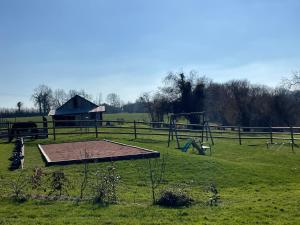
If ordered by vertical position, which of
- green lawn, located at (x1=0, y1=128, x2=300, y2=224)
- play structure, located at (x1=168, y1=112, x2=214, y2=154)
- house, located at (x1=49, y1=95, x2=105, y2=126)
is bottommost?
green lawn, located at (x1=0, y1=128, x2=300, y2=224)

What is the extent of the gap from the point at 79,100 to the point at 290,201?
1994 inches

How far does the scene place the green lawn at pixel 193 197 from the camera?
716 cm

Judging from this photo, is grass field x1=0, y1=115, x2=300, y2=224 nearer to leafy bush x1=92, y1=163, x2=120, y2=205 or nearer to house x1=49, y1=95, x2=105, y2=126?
leafy bush x1=92, y1=163, x2=120, y2=205

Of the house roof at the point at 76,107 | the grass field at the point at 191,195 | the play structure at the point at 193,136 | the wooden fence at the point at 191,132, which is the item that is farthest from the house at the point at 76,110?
the grass field at the point at 191,195

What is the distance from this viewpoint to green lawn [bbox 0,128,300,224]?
7164 mm

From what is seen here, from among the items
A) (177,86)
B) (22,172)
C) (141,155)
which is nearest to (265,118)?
(177,86)

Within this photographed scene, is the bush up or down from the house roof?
down

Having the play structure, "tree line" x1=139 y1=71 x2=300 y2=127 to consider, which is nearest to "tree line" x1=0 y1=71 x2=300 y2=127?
"tree line" x1=139 y1=71 x2=300 y2=127

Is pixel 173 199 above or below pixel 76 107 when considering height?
below

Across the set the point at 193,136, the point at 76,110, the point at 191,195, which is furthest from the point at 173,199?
the point at 76,110

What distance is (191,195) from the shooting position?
965 centimetres

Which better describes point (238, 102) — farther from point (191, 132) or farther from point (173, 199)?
point (173, 199)

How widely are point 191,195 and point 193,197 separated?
11.7 inches

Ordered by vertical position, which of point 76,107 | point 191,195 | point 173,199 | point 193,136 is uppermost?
point 76,107
